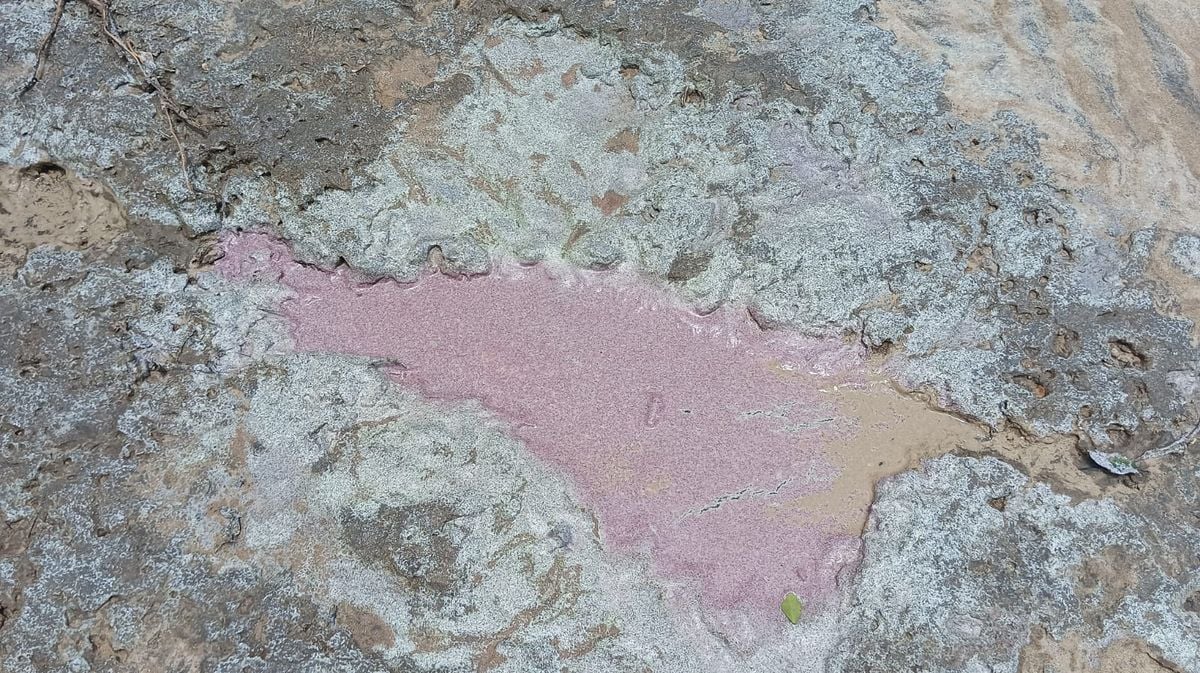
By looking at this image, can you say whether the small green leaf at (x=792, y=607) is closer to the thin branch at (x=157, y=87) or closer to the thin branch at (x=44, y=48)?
the thin branch at (x=157, y=87)

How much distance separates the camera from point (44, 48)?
2.12 meters

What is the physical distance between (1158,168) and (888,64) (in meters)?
0.79

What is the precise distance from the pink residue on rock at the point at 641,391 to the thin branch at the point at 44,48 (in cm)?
75

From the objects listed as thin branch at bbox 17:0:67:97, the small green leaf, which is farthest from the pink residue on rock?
thin branch at bbox 17:0:67:97

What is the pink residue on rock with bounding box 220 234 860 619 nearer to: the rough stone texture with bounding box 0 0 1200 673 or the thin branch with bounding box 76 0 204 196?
the rough stone texture with bounding box 0 0 1200 673

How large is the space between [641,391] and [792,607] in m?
0.62

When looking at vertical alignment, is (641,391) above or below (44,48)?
below

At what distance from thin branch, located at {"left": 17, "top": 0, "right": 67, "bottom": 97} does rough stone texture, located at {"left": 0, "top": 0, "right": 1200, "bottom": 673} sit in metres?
0.02

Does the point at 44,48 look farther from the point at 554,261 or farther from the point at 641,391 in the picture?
the point at 641,391

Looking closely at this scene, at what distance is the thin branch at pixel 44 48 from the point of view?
6.84ft

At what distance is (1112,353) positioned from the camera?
1.91 meters

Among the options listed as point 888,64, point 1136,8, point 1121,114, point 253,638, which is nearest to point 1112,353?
point 1121,114

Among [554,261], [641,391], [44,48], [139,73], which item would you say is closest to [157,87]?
[139,73]

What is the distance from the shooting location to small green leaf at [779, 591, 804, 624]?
1.73 meters
